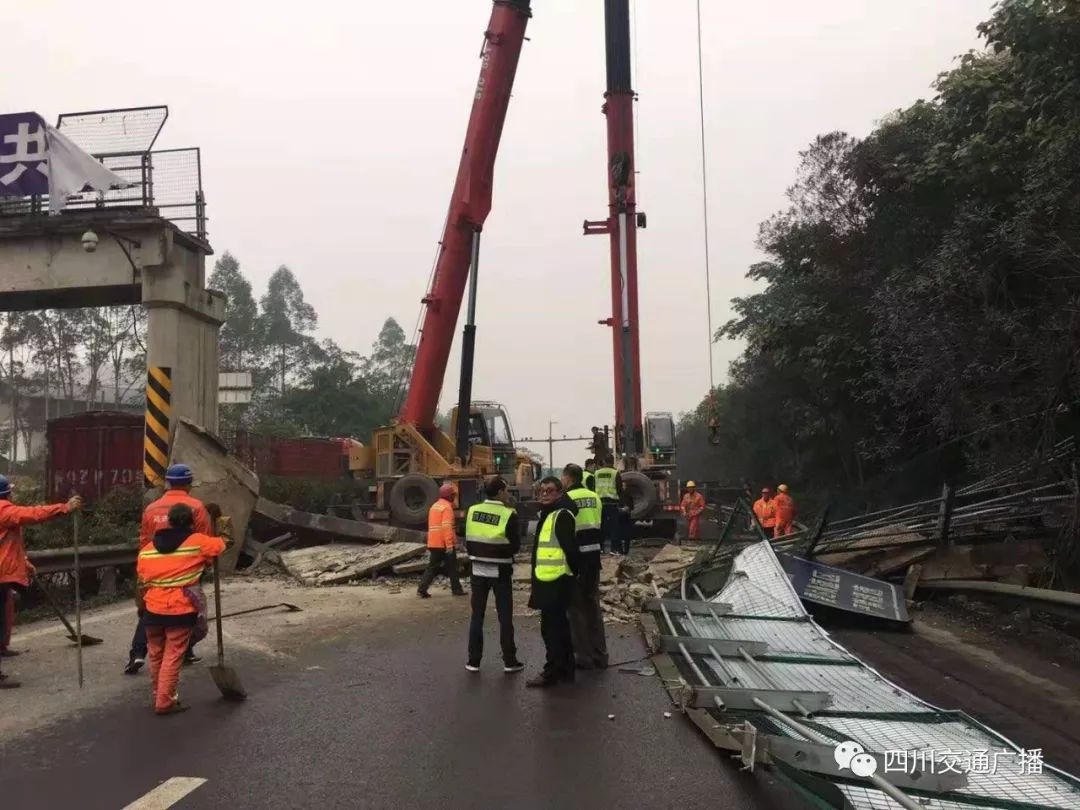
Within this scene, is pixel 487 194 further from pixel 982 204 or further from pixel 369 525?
pixel 982 204

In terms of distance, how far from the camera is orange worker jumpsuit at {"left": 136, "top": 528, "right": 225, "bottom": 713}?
5.66 m

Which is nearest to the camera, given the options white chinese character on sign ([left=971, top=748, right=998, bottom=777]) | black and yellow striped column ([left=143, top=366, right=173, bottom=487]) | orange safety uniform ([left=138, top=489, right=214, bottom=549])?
white chinese character on sign ([left=971, top=748, right=998, bottom=777])

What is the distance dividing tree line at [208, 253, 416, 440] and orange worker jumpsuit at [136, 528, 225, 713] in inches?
A: 1762

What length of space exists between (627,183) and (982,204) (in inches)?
284

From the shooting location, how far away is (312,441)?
3331cm

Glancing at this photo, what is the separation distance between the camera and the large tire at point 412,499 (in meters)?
15.8

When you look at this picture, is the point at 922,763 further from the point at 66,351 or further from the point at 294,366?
the point at 294,366

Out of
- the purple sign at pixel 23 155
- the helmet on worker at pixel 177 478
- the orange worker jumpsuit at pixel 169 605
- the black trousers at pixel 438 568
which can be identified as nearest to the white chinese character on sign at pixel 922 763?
the orange worker jumpsuit at pixel 169 605

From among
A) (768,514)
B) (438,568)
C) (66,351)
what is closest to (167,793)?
(438,568)

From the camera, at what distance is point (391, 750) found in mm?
4988

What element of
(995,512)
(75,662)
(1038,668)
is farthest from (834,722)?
(995,512)

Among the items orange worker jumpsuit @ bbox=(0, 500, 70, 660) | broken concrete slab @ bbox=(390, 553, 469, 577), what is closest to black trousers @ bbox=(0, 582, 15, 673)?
orange worker jumpsuit @ bbox=(0, 500, 70, 660)

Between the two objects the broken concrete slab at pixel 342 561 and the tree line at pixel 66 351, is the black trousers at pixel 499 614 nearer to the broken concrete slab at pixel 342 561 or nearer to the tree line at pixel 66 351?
the broken concrete slab at pixel 342 561

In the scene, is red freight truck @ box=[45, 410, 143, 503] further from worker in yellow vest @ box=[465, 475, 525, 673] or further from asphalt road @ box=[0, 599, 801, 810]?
worker in yellow vest @ box=[465, 475, 525, 673]
